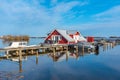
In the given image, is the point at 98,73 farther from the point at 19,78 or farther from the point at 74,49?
the point at 74,49

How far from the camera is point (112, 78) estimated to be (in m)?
22.2

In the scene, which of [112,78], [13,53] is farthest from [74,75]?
[13,53]

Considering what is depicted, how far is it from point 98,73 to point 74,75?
127 inches

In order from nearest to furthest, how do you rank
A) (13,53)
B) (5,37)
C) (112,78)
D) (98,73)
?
(112,78) → (98,73) → (13,53) → (5,37)

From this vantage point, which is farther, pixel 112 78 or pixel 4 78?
pixel 112 78

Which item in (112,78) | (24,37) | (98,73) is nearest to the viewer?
(112,78)

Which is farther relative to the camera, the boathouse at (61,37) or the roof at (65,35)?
the roof at (65,35)

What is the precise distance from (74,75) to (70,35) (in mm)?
32006

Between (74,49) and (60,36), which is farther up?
(60,36)

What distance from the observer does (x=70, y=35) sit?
54.9 m

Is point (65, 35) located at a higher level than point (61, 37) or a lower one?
higher

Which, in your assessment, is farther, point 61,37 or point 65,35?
point 65,35

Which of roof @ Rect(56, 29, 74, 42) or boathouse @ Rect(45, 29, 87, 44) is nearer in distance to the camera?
boathouse @ Rect(45, 29, 87, 44)

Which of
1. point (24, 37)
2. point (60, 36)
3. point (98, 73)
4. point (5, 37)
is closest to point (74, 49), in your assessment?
point (60, 36)
